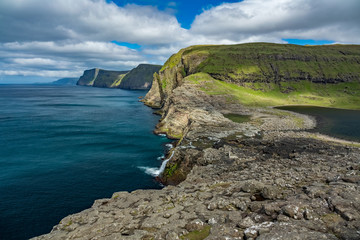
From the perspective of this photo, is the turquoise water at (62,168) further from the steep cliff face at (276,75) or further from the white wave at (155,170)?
the steep cliff face at (276,75)

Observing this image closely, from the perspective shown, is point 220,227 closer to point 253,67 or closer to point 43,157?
point 43,157

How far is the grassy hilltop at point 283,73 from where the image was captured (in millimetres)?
145000

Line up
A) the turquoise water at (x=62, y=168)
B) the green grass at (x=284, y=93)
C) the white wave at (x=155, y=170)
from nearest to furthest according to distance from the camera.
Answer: the turquoise water at (x=62, y=168) < the white wave at (x=155, y=170) < the green grass at (x=284, y=93)

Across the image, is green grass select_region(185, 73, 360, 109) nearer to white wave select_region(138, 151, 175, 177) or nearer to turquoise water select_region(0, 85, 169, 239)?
turquoise water select_region(0, 85, 169, 239)

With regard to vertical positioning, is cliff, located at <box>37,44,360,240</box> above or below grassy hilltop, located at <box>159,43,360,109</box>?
below

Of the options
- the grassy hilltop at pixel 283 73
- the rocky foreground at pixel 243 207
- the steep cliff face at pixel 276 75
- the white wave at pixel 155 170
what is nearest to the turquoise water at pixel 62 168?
the white wave at pixel 155 170

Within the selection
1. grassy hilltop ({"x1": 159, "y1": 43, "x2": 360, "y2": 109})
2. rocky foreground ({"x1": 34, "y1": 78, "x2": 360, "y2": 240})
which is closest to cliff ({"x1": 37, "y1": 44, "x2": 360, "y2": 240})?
rocky foreground ({"x1": 34, "y1": 78, "x2": 360, "y2": 240})

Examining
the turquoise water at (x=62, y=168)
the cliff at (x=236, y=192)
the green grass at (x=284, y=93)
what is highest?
the green grass at (x=284, y=93)

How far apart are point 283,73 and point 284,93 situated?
20.9m

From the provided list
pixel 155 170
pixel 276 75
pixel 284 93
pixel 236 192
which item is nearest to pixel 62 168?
pixel 155 170

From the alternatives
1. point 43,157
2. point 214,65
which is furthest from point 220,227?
point 214,65

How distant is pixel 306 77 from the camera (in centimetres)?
16612

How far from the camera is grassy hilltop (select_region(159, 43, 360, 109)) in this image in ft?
476

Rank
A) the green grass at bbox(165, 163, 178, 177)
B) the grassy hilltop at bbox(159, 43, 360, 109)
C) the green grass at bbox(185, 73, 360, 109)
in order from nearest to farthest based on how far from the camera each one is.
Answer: the green grass at bbox(165, 163, 178, 177)
the green grass at bbox(185, 73, 360, 109)
the grassy hilltop at bbox(159, 43, 360, 109)
